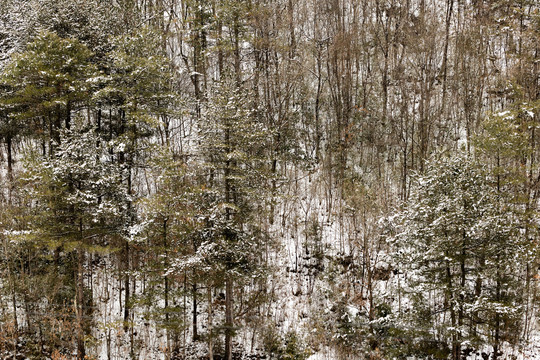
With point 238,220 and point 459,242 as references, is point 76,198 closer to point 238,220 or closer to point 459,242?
point 238,220

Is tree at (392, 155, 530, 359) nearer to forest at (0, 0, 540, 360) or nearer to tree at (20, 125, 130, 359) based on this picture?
forest at (0, 0, 540, 360)

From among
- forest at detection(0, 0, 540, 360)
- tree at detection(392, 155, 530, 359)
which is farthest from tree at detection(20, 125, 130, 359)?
tree at detection(392, 155, 530, 359)

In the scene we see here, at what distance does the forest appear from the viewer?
12.5 meters

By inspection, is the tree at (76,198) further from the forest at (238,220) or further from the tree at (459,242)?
the tree at (459,242)

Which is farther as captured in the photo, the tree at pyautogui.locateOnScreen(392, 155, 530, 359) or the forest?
the forest

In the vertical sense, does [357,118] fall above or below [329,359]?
above

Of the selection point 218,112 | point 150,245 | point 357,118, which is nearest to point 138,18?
point 218,112

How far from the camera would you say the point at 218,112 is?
13.2m

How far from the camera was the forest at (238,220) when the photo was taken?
40.9 ft

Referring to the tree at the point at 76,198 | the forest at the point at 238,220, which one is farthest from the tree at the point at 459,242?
the tree at the point at 76,198

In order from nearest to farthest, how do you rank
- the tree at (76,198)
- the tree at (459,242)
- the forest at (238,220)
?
the tree at (459,242) < the forest at (238,220) < the tree at (76,198)

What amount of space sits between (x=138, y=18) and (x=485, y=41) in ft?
64.4

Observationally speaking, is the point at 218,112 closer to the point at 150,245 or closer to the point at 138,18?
the point at 150,245

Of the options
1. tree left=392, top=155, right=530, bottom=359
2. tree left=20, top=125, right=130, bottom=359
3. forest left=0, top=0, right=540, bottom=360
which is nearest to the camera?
tree left=392, top=155, right=530, bottom=359
